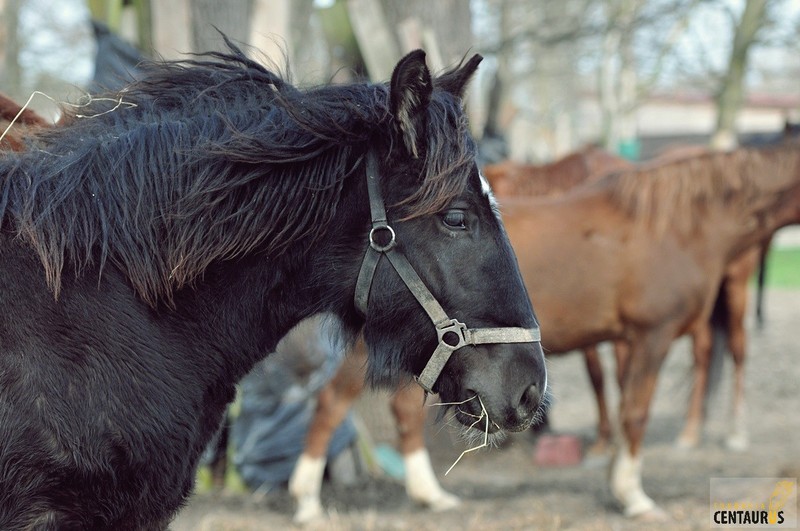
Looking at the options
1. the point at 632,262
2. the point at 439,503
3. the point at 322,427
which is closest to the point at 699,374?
the point at 632,262

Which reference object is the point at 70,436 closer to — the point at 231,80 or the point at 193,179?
the point at 193,179

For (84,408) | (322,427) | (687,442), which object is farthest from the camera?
(687,442)

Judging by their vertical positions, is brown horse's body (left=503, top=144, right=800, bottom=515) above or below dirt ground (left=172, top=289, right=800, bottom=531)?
above

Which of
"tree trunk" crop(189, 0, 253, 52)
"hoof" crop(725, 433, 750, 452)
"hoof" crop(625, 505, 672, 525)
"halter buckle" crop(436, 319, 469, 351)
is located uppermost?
"tree trunk" crop(189, 0, 253, 52)

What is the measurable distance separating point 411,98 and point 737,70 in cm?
1412

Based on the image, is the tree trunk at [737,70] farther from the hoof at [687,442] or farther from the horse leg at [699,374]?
the hoof at [687,442]

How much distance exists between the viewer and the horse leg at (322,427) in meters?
5.09

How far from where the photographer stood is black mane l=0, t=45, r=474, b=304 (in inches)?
86.8

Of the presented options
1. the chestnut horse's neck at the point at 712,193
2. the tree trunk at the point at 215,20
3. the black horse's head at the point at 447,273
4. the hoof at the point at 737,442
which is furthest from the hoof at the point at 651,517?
the tree trunk at the point at 215,20

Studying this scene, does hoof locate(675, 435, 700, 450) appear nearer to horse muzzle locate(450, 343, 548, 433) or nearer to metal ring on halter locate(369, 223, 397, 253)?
horse muzzle locate(450, 343, 548, 433)

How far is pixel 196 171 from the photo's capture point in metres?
2.31

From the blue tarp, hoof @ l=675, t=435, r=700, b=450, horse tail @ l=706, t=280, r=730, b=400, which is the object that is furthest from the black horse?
horse tail @ l=706, t=280, r=730, b=400

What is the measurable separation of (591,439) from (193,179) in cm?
580

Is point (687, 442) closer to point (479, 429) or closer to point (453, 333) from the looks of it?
point (479, 429)
